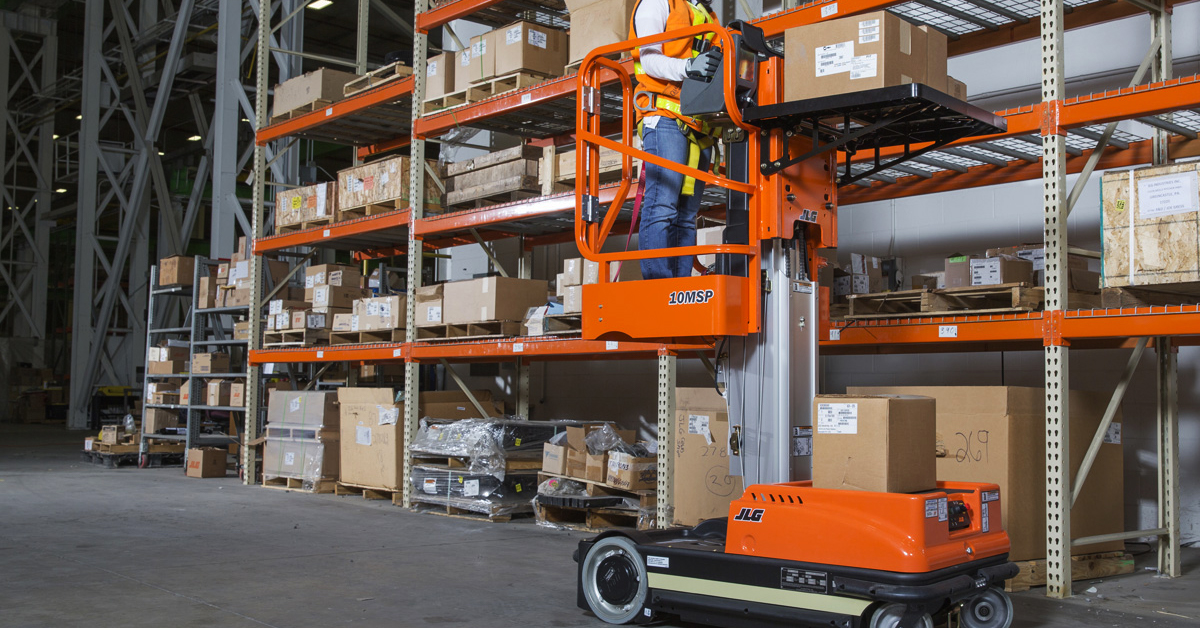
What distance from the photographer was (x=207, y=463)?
467 inches

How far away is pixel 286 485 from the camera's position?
35.6ft

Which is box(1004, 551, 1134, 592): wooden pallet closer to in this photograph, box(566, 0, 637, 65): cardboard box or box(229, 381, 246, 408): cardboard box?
box(566, 0, 637, 65): cardboard box

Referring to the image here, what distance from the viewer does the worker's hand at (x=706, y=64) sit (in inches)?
171

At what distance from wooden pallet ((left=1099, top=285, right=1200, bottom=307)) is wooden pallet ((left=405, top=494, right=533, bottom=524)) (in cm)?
476

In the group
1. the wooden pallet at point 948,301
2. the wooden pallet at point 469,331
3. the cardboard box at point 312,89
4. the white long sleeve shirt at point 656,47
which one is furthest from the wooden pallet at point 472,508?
the white long sleeve shirt at point 656,47

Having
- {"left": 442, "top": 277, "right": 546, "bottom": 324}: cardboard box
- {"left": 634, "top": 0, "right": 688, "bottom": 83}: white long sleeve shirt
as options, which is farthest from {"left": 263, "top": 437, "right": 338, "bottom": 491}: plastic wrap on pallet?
{"left": 634, "top": 0, "right": 688, "bottom": 83}: white long sleeve shirt

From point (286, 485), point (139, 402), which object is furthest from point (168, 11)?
point (286, 485)

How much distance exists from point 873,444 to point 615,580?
139cm

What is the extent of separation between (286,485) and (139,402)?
11147 mm

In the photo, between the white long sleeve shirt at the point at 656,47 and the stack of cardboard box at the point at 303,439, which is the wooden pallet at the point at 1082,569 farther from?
the stack of cardboard box at the point at 303,439

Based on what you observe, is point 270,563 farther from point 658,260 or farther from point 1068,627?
point 1068,627

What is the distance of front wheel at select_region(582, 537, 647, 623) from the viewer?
A: 450 cm

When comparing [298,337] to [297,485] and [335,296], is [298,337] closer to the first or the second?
[335,296]

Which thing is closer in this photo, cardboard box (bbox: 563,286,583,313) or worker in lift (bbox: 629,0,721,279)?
worker in lift (bbox: 629,0,721,279)
